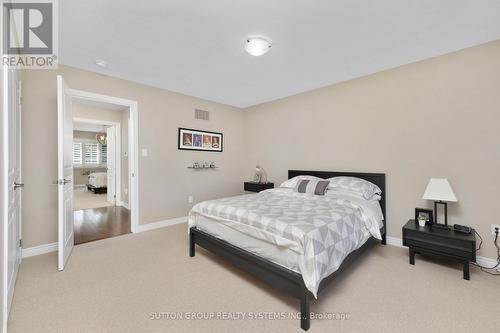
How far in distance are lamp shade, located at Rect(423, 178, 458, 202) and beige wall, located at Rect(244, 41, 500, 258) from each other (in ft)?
0.92

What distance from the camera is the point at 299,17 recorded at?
204 cm

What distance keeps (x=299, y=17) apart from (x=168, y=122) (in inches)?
113

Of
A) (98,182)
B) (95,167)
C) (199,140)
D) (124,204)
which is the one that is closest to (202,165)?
(199,140)

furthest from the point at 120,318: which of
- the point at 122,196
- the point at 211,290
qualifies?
the point at 122,196

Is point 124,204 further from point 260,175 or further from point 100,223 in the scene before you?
point 260,175

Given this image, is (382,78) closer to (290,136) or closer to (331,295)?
(290,136)

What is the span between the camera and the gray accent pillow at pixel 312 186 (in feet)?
10.5

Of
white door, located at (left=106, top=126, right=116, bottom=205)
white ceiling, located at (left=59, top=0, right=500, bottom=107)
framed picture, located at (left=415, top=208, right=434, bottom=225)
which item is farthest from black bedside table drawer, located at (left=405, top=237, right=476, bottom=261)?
white door, located at (left=106, top=126, right=116, bottom=205)

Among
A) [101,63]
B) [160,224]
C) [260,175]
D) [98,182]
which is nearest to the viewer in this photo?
[101,63]

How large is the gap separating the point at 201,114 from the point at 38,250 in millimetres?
3224

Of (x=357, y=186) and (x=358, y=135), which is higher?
(x=358, y=135)

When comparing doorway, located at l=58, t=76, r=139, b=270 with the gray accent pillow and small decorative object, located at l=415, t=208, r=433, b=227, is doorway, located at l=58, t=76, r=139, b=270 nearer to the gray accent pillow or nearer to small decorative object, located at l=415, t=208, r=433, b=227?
the gray accent pillow

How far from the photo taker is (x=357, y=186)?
3.02 metres

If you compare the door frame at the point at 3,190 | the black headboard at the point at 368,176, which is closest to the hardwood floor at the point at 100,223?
the door frame at the point at 3,190
